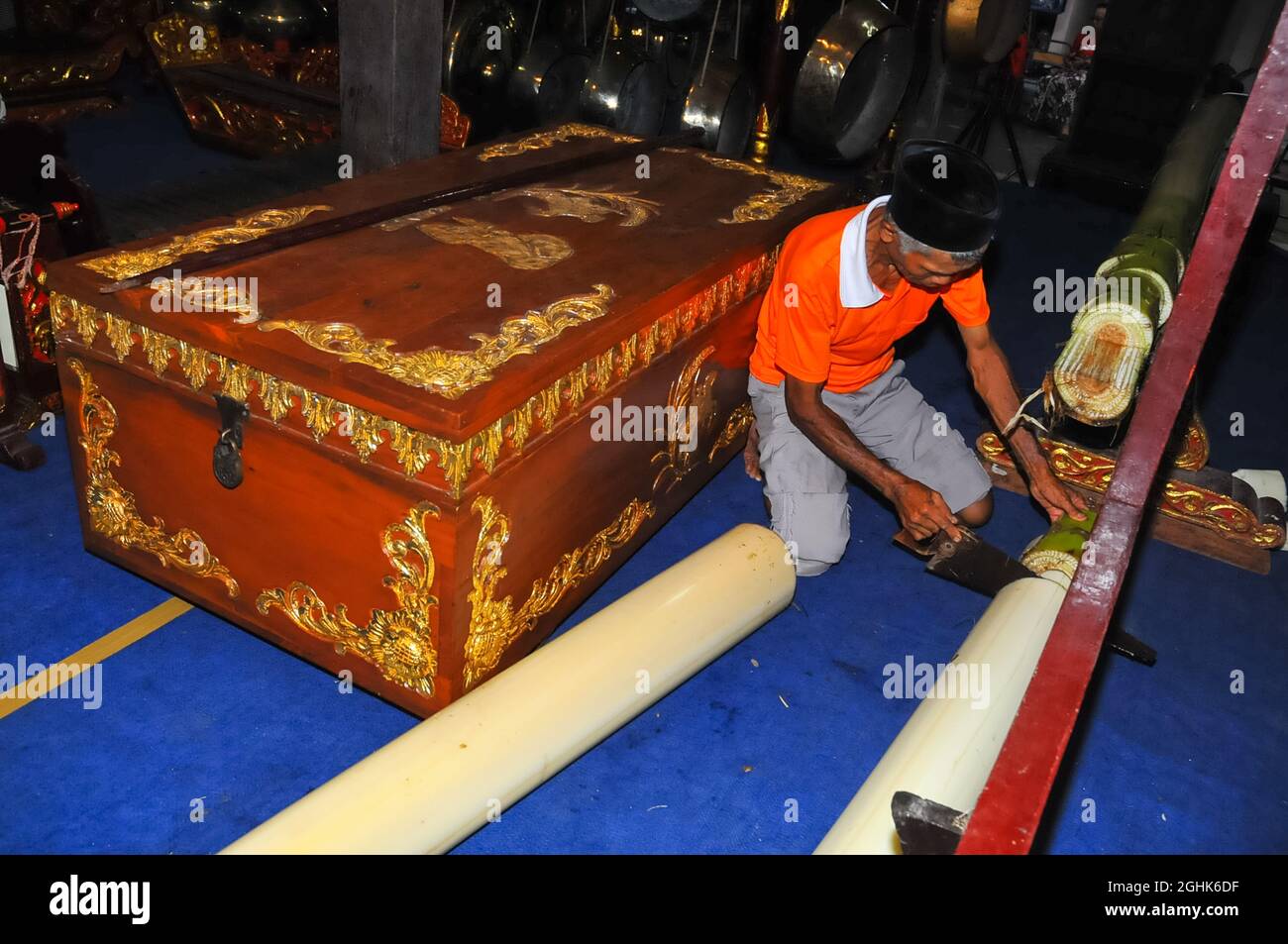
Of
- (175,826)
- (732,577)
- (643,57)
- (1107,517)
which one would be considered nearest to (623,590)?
(732,577)

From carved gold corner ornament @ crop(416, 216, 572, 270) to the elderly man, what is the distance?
64 centimetres

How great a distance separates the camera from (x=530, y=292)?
239 cm

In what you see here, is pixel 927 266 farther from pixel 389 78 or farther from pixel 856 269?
pixel 389 78

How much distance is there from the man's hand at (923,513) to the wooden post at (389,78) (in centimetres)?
239

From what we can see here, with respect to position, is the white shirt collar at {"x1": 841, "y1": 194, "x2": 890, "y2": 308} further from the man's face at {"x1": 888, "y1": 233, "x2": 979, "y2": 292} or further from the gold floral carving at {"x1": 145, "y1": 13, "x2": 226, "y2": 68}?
the gold floral carving at {"x1": 145, "y1": 13, "x2": 226, "y2": 68}

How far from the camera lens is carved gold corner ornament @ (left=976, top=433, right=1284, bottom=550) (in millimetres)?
3363

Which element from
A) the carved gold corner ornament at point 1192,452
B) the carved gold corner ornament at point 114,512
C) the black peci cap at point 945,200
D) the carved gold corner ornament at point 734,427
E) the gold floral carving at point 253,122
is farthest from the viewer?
the gold floral carving at point 253,122

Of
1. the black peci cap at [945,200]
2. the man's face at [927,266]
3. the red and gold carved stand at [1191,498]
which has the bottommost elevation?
the red and gold carved stand at [1191,498]

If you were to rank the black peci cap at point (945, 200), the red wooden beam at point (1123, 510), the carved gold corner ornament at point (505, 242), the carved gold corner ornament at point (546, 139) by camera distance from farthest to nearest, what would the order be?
the carved gold corner ornament at point (546, 139), the carved gold corner ornament at point (505, 242), the black peci cap at point (945, 200), the red wooden beam at point (1123, 510)

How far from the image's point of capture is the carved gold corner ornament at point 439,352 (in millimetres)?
1959

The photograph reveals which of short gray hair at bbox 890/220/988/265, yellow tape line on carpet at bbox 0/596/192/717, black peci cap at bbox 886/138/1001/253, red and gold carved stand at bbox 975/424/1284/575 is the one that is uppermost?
black peci cap at bbox 886/138/1001/253

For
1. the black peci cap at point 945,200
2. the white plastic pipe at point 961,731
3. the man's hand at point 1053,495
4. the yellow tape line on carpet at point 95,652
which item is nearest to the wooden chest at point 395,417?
the yellow tape line on carpet at point 95,652

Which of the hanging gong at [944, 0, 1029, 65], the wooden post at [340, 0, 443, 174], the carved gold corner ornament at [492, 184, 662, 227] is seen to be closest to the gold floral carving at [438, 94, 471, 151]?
the wooden post at [340, 0, 443, 174]

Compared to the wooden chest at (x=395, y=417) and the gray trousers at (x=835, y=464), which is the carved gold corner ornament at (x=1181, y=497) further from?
the wooden chest at (x=395, y=417)
